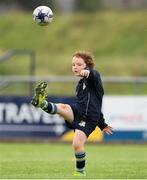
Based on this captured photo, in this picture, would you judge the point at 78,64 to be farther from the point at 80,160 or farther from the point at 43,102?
the point at 80,160

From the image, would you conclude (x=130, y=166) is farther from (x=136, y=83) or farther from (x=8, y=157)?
(x=136, y=83)

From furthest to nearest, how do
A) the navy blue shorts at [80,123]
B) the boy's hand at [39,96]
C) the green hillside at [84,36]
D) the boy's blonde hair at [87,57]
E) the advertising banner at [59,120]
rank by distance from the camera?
the green hillside at [84,36], the advertising banner at [59,120], the boy's blonde hair at [87,57], the navy blue shorts at [80,123], the boy's hand at [39,96]

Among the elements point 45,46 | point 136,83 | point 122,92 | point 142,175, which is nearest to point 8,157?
point 142,175

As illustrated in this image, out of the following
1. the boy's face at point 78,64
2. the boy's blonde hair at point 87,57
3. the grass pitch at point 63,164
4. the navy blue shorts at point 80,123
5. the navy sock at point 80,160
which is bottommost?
the grass pitch at point 63,164

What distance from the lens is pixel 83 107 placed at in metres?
14.1

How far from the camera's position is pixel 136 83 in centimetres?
2703

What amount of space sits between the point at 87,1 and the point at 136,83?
3152 centimetres

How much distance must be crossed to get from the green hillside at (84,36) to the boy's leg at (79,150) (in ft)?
99.6

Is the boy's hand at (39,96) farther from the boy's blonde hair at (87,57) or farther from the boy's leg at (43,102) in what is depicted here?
the boy's blonde hair at (87,57)

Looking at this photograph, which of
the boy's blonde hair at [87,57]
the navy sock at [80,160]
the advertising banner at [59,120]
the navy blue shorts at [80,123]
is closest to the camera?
the navy sock at [80,160]

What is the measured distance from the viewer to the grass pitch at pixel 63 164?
45.7 ft

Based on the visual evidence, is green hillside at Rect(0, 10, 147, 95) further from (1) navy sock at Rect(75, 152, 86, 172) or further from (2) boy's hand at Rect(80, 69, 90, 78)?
(2) boy's hand at Rect(80, 69, 90, 78)

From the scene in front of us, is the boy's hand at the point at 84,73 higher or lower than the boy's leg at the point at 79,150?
higher

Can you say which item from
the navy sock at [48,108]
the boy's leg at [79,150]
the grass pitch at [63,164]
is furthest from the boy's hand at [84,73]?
the grass pitch at [63,164]
